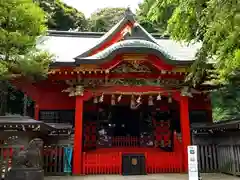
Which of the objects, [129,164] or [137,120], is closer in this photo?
[129,164]

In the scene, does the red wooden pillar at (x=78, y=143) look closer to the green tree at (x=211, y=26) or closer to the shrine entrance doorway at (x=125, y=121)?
the shrine entrance doorway at (x=125, y=121)

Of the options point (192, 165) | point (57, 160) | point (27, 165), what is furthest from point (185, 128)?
point (27, 165)

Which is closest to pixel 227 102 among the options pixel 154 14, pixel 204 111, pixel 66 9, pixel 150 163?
pixel 204 111

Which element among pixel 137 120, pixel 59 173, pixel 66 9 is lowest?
pixel 59 173

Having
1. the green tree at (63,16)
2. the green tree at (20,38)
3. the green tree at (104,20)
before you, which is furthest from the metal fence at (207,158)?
the green tree at (104,20)

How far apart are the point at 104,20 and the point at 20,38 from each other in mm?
30029

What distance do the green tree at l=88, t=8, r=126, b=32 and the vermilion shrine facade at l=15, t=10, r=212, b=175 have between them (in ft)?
80.1

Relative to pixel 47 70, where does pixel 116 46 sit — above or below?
above

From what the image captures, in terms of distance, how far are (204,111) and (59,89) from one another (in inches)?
291

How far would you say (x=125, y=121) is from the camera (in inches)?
623

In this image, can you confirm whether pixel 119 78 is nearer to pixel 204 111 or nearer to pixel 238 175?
pixel 204 111

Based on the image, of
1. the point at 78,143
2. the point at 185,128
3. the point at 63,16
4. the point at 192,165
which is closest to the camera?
the point at 192,165

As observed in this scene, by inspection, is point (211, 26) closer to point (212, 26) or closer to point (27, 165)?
point (212, 26)

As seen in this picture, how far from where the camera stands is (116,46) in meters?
11.7
